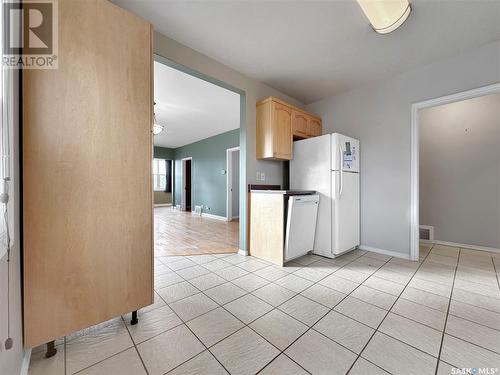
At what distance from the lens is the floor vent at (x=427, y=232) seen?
11.2ft

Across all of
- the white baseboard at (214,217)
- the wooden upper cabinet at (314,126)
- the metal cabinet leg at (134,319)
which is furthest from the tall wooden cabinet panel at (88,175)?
the white baseboard at (214,217)

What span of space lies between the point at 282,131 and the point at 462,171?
9.62 ft

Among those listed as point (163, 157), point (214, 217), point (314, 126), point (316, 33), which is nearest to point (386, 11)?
point (316, 33)

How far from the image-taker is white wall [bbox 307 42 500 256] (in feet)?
7.80

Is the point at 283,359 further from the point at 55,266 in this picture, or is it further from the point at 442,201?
the point at 442,201

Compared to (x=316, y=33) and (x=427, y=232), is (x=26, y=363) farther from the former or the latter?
(x=427, y=232)

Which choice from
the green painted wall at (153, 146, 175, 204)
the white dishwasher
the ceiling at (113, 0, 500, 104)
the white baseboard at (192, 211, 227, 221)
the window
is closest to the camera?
the ceiling at (113, 0, 500, 104)

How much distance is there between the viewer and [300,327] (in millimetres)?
1354

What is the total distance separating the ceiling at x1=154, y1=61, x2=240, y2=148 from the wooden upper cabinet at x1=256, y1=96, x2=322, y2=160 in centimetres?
101

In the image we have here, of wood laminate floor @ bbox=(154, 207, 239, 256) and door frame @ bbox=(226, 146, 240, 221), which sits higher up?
door frame @ bbox=(226, 146, 240, 221)

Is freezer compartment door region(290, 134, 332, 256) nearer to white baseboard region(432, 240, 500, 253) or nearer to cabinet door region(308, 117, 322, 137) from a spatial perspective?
cabinet door region(308, 117, 322, 137)

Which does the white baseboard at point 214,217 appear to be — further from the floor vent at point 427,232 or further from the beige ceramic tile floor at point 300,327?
the floor vent at point 427,232

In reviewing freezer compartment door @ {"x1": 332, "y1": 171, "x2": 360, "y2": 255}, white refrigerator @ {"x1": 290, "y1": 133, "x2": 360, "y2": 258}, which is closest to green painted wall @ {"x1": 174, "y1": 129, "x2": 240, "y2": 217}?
white refrigerator @ {"x1": 290, "y1": 133, "x2": 360, "y2": 258}

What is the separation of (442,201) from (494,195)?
0.56 metres
